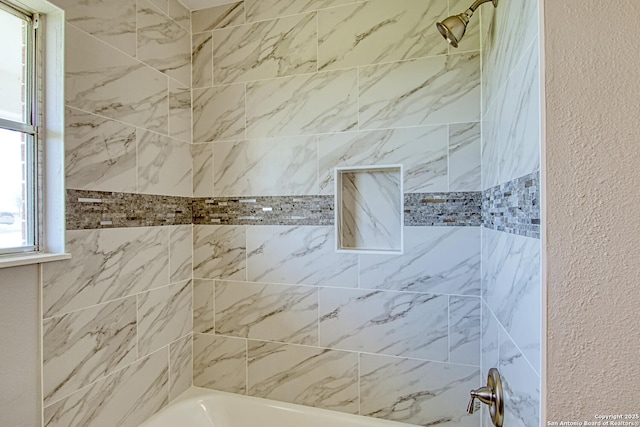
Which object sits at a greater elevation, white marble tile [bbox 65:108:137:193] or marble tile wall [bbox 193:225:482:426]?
white marble tile [bbox 65:108:137:193]

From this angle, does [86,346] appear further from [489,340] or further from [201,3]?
[201,3]

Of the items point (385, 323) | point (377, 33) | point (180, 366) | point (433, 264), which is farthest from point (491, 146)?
point (180, 366)

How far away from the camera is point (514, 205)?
0.99 m

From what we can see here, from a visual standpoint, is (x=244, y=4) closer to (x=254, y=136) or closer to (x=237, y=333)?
(x=254, y=136)

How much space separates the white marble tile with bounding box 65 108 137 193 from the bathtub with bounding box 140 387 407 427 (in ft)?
3.97

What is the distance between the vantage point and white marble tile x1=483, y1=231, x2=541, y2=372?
2.56 feet

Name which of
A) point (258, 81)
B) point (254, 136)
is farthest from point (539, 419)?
point (258, 81)

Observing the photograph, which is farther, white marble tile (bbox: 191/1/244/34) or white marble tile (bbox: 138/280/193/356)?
white marble tile (bbox: 191/1/244/34)

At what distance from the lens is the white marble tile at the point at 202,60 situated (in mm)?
2029

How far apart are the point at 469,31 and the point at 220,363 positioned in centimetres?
224

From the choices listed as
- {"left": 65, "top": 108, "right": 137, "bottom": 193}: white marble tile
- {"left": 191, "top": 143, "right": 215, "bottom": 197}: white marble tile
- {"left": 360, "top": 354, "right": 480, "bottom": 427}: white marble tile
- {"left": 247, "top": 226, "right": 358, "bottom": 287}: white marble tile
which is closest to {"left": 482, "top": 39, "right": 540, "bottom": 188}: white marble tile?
{"left": 247, "top": 226, "right": 358, "bottom": 287}: white marble tile

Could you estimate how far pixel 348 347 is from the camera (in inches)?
69.9

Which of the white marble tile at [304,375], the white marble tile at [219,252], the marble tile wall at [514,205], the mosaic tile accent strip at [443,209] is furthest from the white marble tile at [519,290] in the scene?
the white marble tile at [219,252]

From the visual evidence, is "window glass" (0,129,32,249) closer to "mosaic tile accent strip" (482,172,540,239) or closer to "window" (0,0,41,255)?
"window" (0,0,41,255)
